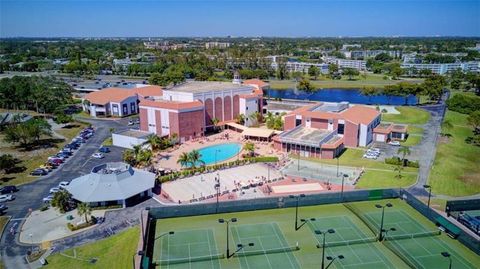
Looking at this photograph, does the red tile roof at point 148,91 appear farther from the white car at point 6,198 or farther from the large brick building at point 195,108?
the white car at point 6,198

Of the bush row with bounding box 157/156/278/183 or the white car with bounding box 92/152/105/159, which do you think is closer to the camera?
the bush row with bounding box 157/156/278/183

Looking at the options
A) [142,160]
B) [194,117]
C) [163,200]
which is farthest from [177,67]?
[163,200]

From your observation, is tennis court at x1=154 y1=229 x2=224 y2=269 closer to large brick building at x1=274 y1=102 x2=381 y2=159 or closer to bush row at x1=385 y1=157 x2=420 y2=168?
large brick building at x1=274 y1=102 x2=381 y2=159

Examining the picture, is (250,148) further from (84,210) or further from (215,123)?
(84,210)

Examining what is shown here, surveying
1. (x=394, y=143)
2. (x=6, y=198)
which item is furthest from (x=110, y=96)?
(x=394, y=143)

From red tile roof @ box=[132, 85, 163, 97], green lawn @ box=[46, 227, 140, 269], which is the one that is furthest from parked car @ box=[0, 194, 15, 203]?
red tile roof @ box=[132, 85, 163, 97]
